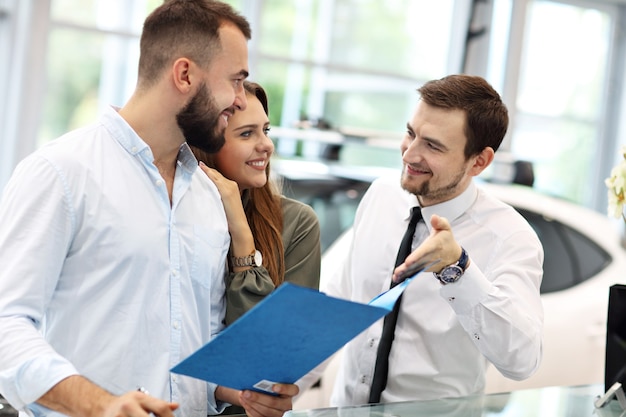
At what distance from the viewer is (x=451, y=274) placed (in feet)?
6.66

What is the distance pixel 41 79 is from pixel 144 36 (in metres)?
5.90

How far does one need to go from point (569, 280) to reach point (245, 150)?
2058 millimetres

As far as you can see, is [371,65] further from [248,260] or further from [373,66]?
[248,260]

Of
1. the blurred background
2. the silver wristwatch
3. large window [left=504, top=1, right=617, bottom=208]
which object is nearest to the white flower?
the silver wristwatch

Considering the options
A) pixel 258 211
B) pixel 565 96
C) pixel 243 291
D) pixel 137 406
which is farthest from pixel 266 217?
pixel 565 96

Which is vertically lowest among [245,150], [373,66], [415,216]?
[415,216]

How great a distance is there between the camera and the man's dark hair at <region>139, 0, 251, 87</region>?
1775mm

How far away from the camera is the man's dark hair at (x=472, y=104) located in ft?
7.75

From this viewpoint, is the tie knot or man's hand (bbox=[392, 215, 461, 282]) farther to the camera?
the tie knot

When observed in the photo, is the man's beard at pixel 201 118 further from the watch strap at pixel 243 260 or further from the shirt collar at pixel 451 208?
the shirt collar at pixel 451 208

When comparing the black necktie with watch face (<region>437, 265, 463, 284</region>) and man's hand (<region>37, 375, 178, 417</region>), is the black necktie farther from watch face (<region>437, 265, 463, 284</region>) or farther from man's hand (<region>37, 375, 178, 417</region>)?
man's hand (<region>37, 375, 178, 417</region>)

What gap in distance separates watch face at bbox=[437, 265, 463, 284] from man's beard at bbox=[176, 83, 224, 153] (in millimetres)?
592

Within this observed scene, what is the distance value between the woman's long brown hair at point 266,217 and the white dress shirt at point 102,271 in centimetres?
31

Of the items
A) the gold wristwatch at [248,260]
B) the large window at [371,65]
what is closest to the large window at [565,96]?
the large window at [371,65]
